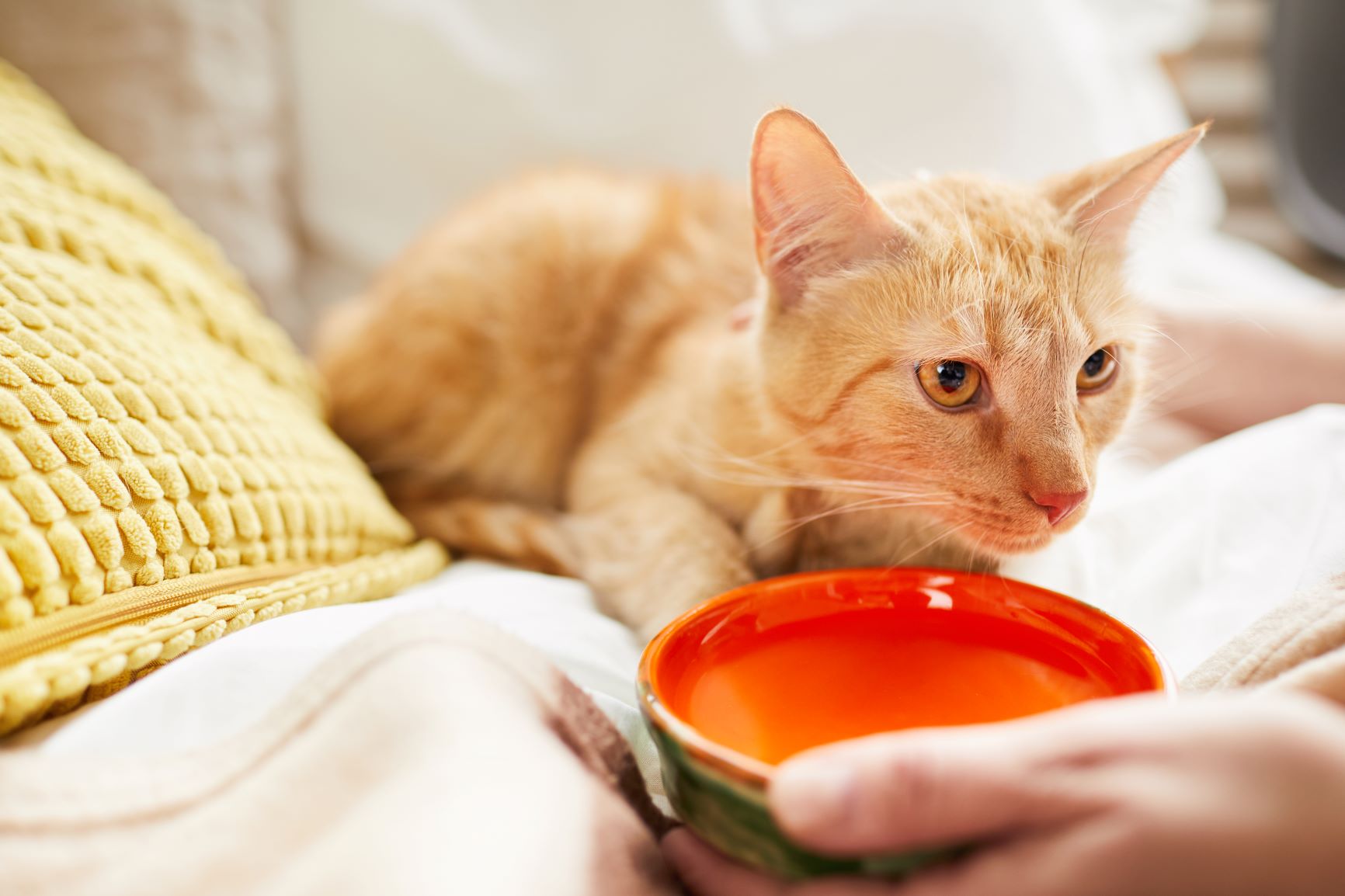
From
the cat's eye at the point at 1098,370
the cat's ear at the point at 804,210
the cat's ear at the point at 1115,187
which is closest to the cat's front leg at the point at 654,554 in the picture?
the cat's ear at the point at 804,210

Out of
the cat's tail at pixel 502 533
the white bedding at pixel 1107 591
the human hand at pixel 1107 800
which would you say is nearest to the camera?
the human hand at pixel 1107 800

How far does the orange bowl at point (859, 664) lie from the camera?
0.75m

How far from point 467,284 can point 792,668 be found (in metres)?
0.96

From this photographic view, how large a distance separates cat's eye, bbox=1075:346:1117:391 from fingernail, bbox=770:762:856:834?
0.67 metres

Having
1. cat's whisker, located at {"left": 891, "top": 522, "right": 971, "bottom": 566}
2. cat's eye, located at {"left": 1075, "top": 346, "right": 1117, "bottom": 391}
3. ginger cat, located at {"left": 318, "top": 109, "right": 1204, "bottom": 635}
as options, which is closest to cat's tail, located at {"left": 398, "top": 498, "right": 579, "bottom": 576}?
ginger cat, located at {"left": 318, "top": 109, "right": 1204, "bottom": 635}

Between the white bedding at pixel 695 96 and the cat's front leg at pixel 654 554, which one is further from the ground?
the white bedding at pixel 695 96

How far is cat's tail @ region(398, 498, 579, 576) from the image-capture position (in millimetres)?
1333

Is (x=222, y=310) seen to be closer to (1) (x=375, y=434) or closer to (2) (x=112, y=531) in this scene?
(1) (x=375, y=434)

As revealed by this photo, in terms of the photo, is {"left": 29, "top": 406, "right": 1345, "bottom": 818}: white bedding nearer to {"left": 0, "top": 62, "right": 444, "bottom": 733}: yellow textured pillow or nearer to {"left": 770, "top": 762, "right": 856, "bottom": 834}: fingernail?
{"left": 0, "top": 62, "right": 444, "bottom": 733}: yellow textured pillow

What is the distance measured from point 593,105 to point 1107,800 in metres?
1.71

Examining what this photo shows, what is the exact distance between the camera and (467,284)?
154cm

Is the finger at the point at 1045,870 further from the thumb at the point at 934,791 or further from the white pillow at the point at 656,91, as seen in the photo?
the white pillow at the point at 656,91

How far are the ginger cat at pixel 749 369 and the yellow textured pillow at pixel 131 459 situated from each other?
25 cm

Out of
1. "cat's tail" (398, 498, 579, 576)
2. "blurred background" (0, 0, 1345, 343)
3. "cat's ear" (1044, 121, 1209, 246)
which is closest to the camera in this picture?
"cat's ear" (1044, 121, 1209, 246)
